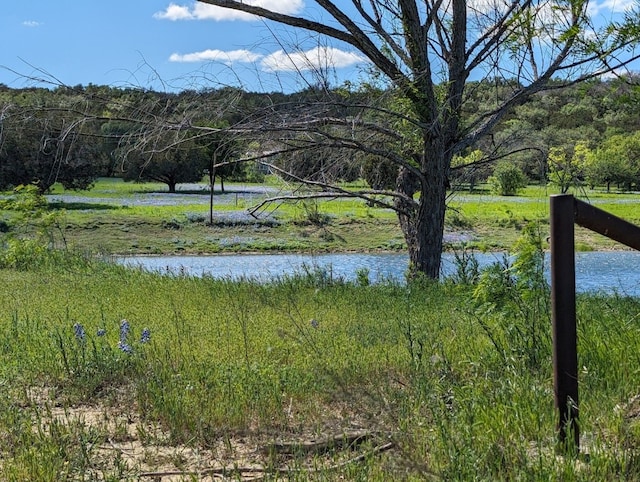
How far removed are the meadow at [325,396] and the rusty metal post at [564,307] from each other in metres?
0.15

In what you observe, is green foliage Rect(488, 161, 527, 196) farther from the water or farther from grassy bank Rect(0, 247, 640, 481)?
grassy bank Rect(0, 247, 640, 481)

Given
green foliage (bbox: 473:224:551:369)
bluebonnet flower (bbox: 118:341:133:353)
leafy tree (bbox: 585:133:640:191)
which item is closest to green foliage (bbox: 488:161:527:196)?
green foliage (bbox: 473:224:551:369)

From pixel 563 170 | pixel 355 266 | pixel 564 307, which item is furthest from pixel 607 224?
pixel 355 266

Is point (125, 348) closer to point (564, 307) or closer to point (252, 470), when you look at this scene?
point (252, 470)

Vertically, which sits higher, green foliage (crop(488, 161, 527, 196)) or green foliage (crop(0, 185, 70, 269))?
green foliage (crop(488, 161, 527, 196))

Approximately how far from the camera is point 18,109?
27.5 feet

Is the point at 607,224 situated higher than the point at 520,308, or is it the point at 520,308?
the point at 607,224

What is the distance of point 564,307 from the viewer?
2959mm

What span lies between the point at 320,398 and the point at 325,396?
1.4 inches

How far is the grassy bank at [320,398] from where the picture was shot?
3.16 metres

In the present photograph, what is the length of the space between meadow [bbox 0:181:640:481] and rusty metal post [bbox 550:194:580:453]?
0.50 ft

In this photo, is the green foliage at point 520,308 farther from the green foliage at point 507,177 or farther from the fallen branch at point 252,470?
the green foliage at point 507,177

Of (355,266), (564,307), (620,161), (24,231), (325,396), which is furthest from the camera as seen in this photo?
(620,161)

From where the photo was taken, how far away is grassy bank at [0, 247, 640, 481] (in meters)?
3.16
